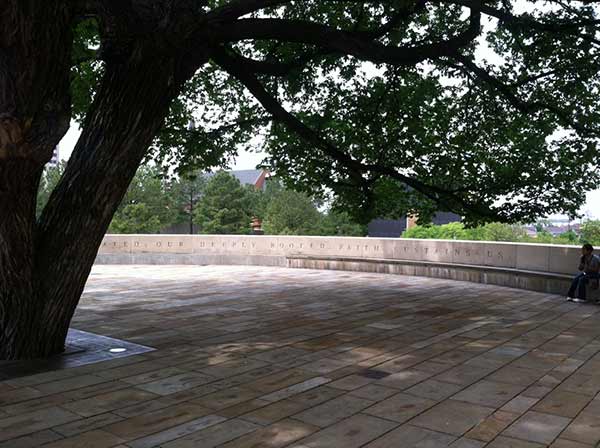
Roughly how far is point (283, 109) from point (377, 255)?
31.9 ft

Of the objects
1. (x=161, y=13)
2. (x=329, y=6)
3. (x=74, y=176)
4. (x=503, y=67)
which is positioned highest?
(x=329, y=6)

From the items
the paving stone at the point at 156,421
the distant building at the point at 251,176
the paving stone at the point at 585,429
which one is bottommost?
the paving stone at the point at 585,429

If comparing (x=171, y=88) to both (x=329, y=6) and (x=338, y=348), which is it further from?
(x=329, y=6)

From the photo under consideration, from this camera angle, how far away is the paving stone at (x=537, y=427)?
4453mm

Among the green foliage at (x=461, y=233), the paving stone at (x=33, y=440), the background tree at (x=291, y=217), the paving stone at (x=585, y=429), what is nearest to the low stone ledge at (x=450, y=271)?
the paving stone at (x=585, y=429)

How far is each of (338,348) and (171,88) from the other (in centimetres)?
412

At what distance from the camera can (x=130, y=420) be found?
4.80 m

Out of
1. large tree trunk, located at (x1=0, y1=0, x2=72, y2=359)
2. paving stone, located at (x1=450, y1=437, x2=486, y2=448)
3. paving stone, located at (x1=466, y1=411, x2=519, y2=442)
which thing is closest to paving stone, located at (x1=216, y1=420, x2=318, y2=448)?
paving stone, located at (x1=450, y1=437, x2=486, y2=448)

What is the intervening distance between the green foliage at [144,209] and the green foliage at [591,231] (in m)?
40.1

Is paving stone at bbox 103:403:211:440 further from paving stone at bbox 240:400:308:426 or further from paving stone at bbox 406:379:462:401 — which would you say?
paving stone at bbox 406:379:462:401

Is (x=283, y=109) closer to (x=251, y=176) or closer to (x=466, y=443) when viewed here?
(x=466, y=443)

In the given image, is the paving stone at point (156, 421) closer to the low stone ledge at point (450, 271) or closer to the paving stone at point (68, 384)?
the paving stone at point (68, 384)

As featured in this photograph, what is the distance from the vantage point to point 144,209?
52.6 metres

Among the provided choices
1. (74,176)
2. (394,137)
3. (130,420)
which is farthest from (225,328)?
(394,137)
